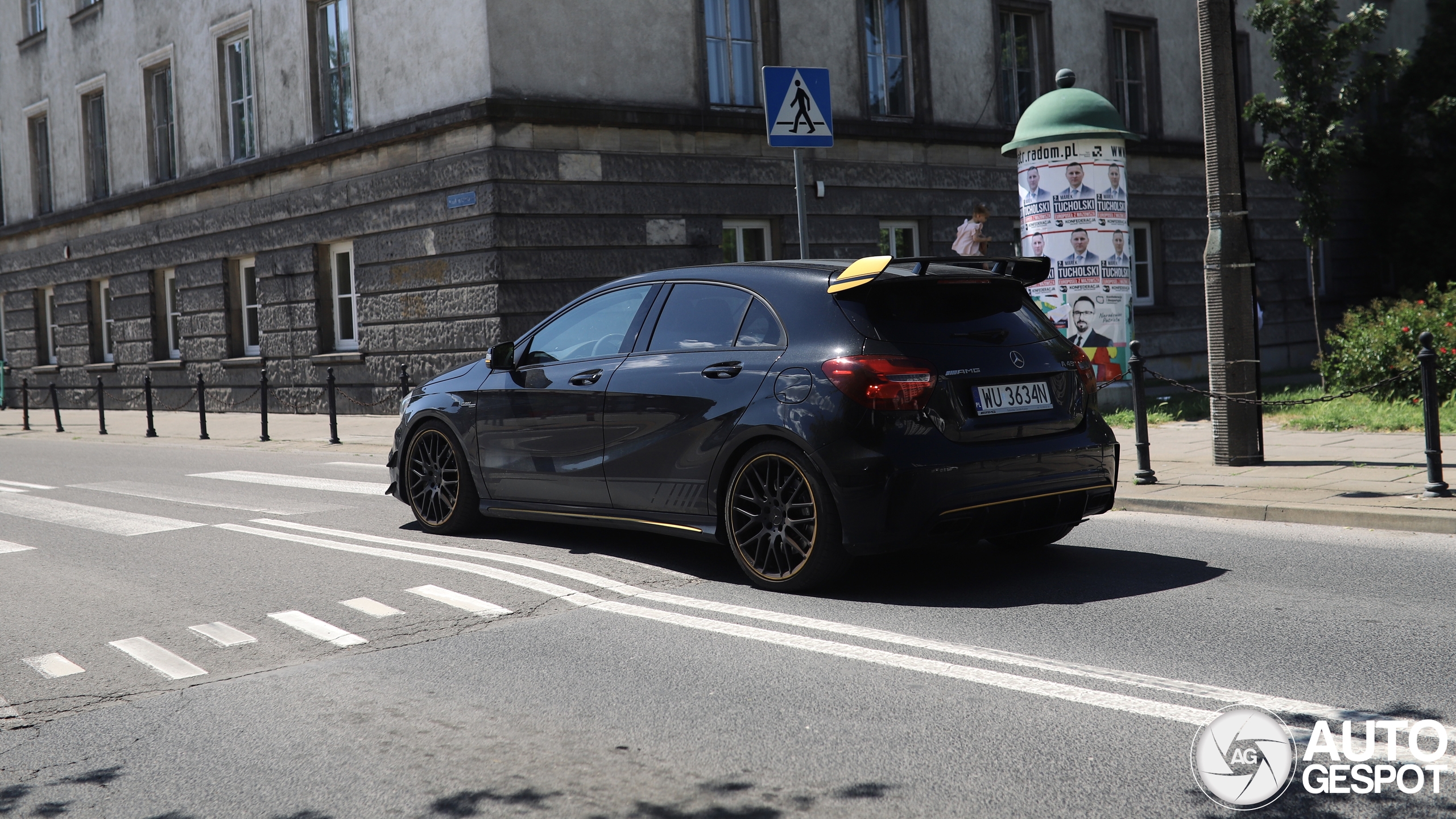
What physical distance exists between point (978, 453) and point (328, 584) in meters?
3.40

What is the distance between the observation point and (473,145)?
1777 cm

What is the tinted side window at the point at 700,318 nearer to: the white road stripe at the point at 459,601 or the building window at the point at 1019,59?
the white road stripe at the point at 459,601

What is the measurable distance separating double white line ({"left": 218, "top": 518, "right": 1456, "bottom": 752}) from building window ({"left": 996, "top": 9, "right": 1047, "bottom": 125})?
18.0 m

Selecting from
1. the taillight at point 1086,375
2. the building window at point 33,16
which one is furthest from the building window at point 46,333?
the taillight at point 1086,375

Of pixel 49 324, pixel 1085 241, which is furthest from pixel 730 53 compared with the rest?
pixel 49 324

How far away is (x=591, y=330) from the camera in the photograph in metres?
7.21

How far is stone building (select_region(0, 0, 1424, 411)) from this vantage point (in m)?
18.0

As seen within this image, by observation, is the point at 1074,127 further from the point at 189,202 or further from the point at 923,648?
the point at 189,202

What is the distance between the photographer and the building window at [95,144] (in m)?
27.9

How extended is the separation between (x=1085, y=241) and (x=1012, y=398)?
7.69 meters

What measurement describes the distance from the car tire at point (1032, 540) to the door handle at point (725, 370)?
175 cm

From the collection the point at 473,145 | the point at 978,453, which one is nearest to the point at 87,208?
the point at 473,145

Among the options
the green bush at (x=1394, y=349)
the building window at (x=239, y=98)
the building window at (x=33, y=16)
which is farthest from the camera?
the building window at (x=33, y=16)

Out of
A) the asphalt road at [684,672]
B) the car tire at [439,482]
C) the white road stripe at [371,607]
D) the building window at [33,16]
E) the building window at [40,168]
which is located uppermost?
the building window at [33,16]
